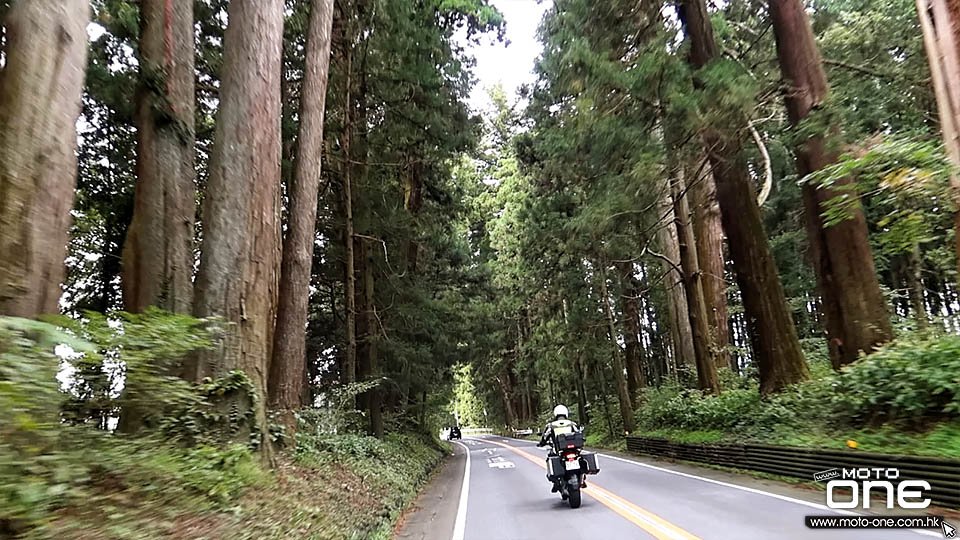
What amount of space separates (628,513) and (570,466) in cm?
136

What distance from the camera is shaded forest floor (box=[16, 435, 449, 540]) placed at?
4266 mm

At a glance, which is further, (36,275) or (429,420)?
(429,420)

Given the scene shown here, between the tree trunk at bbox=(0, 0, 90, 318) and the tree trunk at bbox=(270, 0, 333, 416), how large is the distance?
525 cm

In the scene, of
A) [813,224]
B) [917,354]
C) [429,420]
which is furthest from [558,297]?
[917,354]

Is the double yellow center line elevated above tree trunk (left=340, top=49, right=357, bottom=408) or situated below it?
below

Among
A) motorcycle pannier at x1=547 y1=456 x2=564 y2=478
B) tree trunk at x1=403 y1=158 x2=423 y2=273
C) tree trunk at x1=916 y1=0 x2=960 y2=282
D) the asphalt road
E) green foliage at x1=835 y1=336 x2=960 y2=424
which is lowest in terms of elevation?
the asphalt road

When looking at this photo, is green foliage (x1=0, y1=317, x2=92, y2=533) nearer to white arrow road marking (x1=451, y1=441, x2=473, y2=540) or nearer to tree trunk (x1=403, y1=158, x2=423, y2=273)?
white arrow road marking (x1=451, y1=441, x2=473, y2=540)

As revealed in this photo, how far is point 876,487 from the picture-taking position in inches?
307

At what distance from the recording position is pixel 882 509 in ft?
23.3

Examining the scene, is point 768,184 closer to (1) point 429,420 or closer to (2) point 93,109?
(2) point 93,109

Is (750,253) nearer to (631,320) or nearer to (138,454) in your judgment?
(138,454)

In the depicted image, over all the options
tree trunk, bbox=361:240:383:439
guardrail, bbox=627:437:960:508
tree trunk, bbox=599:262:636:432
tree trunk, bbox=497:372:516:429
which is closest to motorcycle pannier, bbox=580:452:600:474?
guardrail, bbox=627:437:960:508

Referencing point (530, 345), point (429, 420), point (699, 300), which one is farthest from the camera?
point (530, 345)

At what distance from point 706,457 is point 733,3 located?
13.1 m
